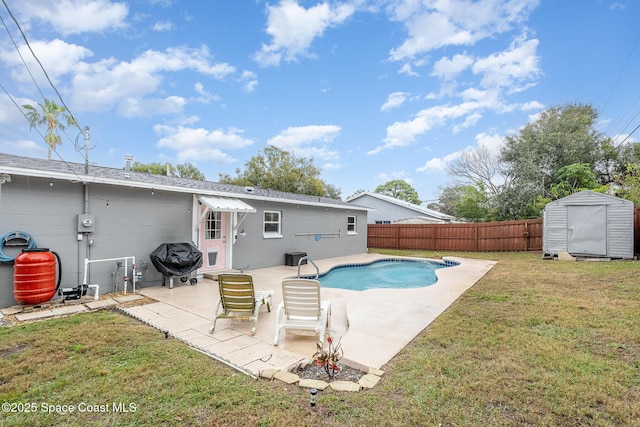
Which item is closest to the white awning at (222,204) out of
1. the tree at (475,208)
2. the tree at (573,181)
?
the tree at (475,208)

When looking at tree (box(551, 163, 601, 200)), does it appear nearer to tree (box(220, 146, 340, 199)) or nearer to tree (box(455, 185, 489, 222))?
tree (box(455, 185, 489, 222))

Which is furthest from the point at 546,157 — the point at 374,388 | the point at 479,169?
the point at 374,388

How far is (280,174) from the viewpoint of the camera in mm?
31891

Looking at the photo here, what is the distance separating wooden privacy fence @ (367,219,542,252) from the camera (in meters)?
17.0

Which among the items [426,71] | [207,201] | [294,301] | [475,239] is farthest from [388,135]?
[294,301]

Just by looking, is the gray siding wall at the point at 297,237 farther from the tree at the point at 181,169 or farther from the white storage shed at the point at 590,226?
the tree at the point at 181,169

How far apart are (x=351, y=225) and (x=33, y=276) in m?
13.3

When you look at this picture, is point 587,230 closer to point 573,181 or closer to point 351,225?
point 573,181

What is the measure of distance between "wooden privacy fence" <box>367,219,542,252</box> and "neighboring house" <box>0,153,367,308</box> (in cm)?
1000

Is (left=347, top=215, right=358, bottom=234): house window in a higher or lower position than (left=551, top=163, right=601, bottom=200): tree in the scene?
lower

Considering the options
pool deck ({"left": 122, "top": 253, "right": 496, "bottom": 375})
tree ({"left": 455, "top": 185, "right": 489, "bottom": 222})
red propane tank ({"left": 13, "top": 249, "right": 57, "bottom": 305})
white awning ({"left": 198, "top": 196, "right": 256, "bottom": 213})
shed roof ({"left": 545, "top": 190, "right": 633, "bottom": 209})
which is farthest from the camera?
tree ({"left": 455, "top": 185, "right": 489, "bottom": 222})

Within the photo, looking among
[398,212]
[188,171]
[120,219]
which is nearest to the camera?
[120,219]

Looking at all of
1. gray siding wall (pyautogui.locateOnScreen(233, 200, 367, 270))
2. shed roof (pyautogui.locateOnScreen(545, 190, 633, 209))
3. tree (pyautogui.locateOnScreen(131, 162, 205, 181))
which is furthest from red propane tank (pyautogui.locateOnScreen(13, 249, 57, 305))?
tree (pyautogui.locateOnScreen(131, 162, 205, 181))

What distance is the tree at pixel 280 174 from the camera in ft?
104
